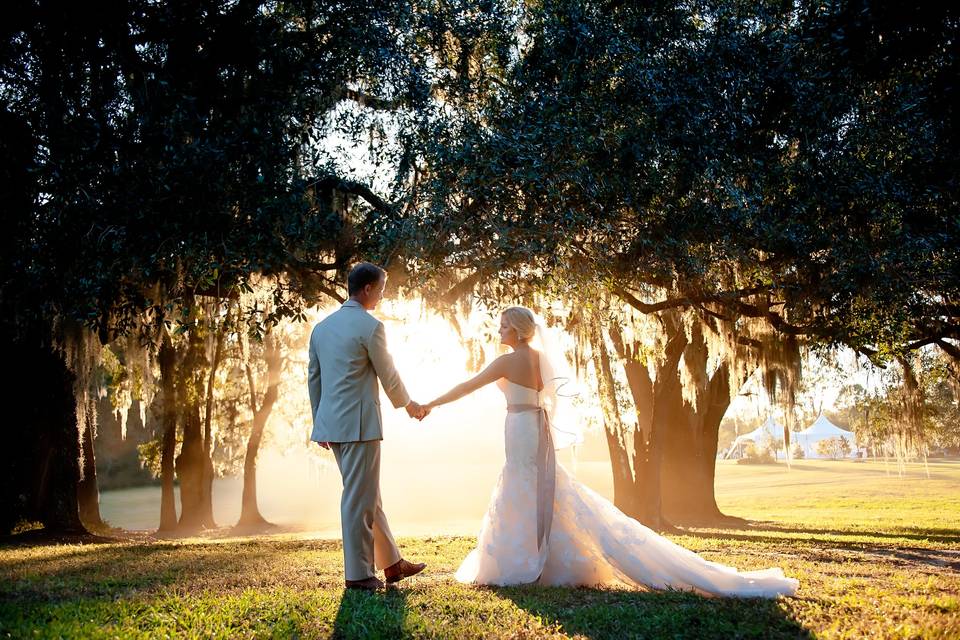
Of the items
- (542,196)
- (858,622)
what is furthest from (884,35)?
(858,622)

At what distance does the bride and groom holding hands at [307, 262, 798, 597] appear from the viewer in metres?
5.23

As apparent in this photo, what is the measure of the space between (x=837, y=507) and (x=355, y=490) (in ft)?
81.6

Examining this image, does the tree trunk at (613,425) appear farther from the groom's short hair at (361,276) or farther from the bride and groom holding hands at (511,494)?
the groom's short hair at (361,276)

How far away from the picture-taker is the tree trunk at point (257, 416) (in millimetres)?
21141

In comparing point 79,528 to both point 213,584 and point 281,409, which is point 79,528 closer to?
point 213,584

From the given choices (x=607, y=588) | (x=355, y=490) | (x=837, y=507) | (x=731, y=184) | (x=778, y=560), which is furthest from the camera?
(x=837, y=507)

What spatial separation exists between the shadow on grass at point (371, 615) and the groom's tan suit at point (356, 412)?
0.26 meters

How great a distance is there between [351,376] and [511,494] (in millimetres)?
1554

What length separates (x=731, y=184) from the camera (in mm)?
8844

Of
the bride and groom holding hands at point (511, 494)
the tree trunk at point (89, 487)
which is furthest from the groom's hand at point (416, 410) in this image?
the tree trunk at point (89, 487)

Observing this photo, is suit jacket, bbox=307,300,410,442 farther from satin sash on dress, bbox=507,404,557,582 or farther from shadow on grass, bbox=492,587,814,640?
shadow on grass, bbox=492,587,814,640

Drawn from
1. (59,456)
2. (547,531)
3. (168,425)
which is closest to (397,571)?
(547,531)

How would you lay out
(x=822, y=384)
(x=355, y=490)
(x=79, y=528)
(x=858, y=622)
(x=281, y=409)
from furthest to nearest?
(x=281, y=409) < (x=822, y=384) < (x=79, y=528) < (x=355, y=490) < (x=858, y=622)

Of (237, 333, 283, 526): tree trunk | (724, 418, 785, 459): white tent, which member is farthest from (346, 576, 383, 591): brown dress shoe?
(724, 418, 785, 459): white tent
